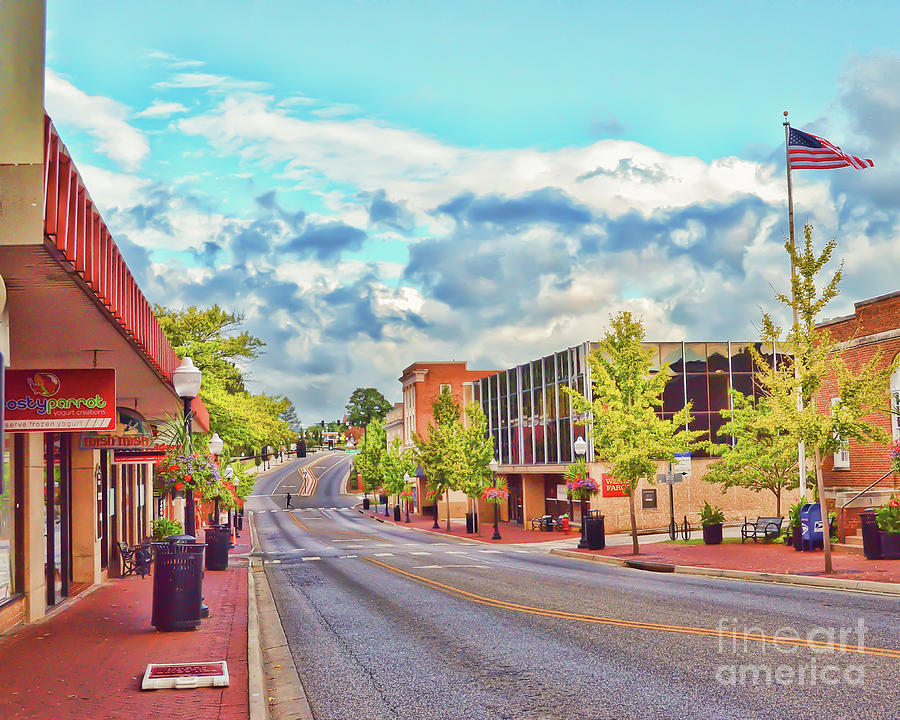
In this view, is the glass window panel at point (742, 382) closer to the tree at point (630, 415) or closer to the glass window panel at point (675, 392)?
the glass window panel at point (675, 392)

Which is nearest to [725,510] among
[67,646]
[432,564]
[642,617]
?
[432,564]

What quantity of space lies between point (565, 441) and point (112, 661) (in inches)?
1673

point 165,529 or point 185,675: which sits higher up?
point 165,529

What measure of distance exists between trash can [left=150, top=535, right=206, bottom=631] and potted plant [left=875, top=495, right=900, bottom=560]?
683 inches

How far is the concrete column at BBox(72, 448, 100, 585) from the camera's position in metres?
21.7

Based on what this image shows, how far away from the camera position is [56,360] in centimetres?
1523

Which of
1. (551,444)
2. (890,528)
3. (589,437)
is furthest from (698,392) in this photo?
(890,528)

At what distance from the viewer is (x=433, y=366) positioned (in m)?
88.2

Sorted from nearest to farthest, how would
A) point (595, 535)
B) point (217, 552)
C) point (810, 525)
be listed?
1. point (810, 525)
2. point (217, 552)
3. point (595, 535)

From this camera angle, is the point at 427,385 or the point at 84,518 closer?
the point at 84,518

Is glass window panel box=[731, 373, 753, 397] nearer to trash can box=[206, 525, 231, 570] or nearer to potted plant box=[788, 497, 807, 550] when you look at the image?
potted plant box=[788, 497, 807, 550]

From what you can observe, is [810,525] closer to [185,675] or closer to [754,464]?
[754,464]

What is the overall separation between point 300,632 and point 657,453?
18.3m

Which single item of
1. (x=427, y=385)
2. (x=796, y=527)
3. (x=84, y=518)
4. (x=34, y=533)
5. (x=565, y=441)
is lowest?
(x=796, y=527)
